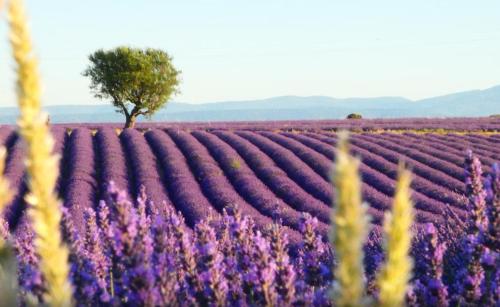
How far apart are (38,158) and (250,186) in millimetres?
15153

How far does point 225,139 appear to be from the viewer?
2398 cm

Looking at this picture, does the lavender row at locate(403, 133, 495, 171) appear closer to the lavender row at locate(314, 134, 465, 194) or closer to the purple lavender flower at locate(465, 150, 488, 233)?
the lavender row at locate(314, 134, 465, 194)

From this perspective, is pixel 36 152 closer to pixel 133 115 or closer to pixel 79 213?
pixel 79 213

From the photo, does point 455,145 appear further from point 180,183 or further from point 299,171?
point 180,183

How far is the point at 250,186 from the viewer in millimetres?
15852

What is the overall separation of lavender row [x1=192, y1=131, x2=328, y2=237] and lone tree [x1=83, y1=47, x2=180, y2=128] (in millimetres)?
14912

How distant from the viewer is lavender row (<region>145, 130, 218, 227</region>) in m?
13.7

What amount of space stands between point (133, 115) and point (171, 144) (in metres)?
14.7

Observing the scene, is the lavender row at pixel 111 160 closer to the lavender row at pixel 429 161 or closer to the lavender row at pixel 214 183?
the lavender row at pixel 214 183

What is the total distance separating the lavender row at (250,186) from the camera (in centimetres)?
1290

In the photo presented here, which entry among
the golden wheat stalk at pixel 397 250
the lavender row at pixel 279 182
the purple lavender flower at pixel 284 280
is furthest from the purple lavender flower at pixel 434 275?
the lavender row at pixel 279 182

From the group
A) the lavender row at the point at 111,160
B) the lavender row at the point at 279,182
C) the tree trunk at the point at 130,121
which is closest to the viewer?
the lavender row at the point at 279,182

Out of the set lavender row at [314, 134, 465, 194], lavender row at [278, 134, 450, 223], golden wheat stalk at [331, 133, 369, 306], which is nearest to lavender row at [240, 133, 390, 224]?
lavender row at [278, 134, 450, 223]

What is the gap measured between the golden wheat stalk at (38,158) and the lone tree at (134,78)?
3524 centimetres
